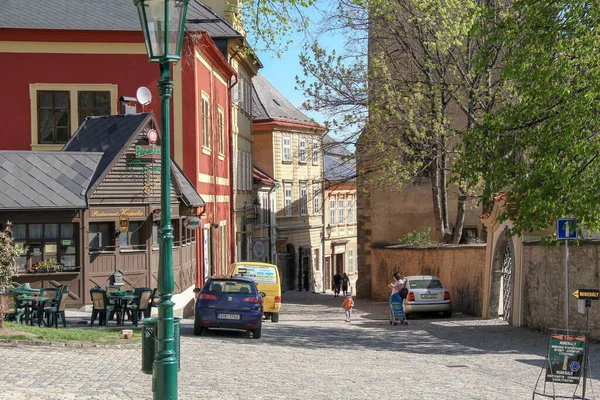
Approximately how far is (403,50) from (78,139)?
45.7 ft

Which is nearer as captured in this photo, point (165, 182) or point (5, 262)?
point (165, 182)

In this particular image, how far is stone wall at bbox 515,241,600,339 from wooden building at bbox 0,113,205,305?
→ 10.2 m

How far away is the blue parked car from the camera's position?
838 inches

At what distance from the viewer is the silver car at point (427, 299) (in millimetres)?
31094

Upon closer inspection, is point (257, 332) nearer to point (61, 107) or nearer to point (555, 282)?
point (555, 282)

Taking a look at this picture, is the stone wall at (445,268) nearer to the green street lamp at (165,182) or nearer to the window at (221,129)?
the window at (221,129)

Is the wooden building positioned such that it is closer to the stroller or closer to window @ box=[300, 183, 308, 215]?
the stroller

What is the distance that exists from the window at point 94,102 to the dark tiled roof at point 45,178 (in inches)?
193

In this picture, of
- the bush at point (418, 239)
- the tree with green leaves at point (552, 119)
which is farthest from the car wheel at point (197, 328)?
the bush at point (418, 239)

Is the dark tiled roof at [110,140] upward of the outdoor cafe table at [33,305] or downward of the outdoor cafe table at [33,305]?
upward

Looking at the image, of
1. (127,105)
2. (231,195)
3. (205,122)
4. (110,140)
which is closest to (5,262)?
(110,140)

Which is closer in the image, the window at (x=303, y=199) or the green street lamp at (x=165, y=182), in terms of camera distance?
the green street lamp at (x=165, y=182)

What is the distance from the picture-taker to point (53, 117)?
30969 millimetres

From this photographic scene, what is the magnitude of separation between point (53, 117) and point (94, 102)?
1.42 metres
